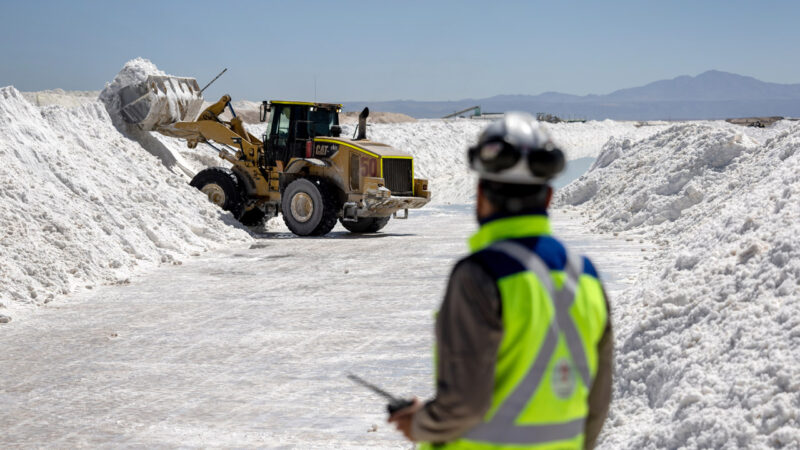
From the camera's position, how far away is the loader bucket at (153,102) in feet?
67.8

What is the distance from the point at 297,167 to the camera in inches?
741

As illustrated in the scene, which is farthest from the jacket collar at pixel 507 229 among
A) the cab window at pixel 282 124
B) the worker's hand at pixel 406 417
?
the cab window at pixel 282 124

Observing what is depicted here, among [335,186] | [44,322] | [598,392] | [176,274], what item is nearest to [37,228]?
[176,274]

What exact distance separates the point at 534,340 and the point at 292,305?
9.05 metres

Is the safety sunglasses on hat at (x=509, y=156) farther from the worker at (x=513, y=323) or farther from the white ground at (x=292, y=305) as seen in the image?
the white ground at (x=292, y=305)

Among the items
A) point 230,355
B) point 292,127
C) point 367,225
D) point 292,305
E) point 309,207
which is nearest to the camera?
point 230,355

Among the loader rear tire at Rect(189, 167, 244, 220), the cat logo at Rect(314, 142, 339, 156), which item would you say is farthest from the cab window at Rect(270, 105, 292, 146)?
the loader rear tire at Rect(189, 167, 244, 220)

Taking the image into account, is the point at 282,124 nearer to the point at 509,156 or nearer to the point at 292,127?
the point at 292,127

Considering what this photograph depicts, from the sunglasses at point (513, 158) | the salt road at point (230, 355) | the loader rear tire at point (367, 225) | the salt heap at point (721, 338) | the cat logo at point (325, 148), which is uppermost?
the sunglasses at point (513, 158)

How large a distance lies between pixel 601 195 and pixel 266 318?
14.4 m

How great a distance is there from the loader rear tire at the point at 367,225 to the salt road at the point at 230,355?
482 centimetres

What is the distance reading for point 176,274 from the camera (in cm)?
1366

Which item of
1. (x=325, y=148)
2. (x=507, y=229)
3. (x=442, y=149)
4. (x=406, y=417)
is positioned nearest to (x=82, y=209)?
(x=325, y=148)

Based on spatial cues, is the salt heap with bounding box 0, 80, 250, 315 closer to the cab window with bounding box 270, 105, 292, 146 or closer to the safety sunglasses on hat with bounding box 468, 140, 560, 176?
the cab window with bounding box 270, 105, 292, 146
